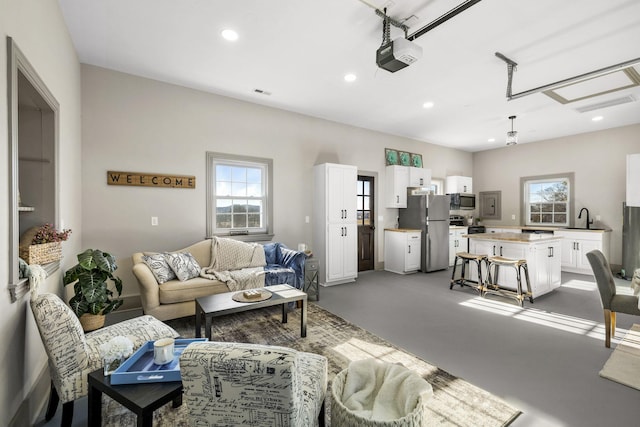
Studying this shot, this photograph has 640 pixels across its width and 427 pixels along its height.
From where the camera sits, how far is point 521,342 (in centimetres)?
290

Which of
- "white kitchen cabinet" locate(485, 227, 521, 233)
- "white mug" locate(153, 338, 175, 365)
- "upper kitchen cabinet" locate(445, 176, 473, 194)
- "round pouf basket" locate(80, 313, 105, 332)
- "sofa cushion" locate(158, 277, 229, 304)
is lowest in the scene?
"round pouf basket" locate(80, 313, 105, 332)

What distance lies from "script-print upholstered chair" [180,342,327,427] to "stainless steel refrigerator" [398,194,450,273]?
5.64m

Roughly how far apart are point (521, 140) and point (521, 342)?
6.08 m

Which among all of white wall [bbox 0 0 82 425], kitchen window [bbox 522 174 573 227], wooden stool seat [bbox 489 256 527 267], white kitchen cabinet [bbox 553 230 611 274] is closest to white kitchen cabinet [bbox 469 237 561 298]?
wooden stool seat [bbox 489 256 527 267]

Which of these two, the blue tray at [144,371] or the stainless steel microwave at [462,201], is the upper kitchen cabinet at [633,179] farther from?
the blue tray at [144,371]

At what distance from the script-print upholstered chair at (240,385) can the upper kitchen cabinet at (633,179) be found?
702 cm

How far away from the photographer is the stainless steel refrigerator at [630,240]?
533 cm

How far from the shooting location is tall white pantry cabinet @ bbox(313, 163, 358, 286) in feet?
16.7

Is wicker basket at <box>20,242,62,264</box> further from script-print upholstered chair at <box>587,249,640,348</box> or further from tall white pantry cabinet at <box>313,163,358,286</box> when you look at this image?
script-print upholstered chair at <box>587,249,640,348</box>

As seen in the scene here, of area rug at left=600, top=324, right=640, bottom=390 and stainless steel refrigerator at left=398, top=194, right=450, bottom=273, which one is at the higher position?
stainless steel refrigerator at left=398, top=194, right=450, bottom=273

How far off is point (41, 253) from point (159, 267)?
1405 millimetres

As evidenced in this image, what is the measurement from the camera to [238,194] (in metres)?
4.72

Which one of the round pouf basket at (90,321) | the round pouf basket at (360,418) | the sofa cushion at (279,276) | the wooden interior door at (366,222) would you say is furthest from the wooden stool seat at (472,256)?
the round pouf basket at (90,321)

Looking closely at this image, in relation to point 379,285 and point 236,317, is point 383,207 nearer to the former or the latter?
point 379,285
